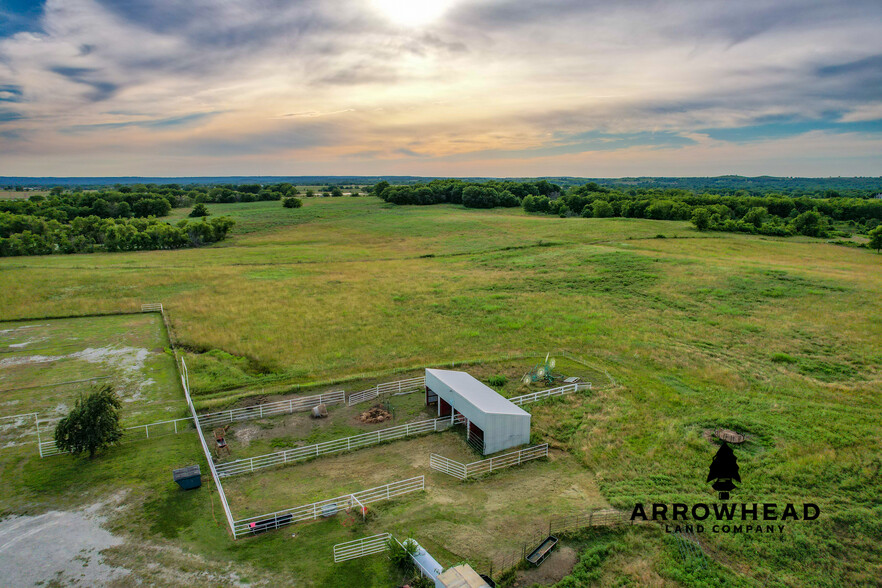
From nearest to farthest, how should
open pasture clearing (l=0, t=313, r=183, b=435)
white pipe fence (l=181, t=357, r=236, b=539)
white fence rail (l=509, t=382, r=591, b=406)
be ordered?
white pipe fence (l=181, t=357, r=236, b=539)
open pasture clearing (l=0, t=313, r=183, b=435)
white fence rail (l=509, t=382, r=591, b=406)

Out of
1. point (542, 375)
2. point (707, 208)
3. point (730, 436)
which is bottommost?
point (542, 375)

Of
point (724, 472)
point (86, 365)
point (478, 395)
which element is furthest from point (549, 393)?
point (86, 365)

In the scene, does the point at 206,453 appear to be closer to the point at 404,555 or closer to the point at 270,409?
the point at 270,409

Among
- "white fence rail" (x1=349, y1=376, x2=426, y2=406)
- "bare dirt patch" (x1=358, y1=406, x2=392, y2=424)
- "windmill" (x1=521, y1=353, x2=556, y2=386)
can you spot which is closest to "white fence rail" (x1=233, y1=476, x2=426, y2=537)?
"bare dirt patch" (x1=358, y1=406, x2=392, y2=424)

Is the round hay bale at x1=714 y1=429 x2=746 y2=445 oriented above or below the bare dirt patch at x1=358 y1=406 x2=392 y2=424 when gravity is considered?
above

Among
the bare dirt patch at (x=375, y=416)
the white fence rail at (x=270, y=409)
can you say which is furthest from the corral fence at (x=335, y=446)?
the white fence rail at (x=270, y=409)

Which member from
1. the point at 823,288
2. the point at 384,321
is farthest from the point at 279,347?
the point at 823,288

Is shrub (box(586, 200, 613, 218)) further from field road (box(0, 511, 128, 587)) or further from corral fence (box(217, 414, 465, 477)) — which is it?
field road (box(0, 511, 128, 587))
